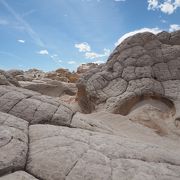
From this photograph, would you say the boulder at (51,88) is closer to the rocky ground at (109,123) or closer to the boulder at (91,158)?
the rocky ground at (109,123)

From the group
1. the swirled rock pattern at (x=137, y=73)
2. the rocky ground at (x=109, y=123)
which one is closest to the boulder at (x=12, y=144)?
the rocky ground at (x=109, y=123)

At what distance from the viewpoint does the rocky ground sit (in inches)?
90.9

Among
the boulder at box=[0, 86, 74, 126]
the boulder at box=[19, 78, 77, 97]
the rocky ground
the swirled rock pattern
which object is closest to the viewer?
the rocky ground

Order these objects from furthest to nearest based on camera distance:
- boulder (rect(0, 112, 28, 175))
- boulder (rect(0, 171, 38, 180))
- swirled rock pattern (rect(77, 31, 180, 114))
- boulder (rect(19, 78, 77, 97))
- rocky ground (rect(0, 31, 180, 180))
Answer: boulder (rect(19, 78, 77, 97)) < swirled rock pattern (rect(77, 31, 180, 114)) < rocky ground (rect(0, 31, 180, 180)) < boulder (rect(0, 112, 28, 175)) < boulder (rect(0, 171, 38, 180))

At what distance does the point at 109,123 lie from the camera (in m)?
4.80

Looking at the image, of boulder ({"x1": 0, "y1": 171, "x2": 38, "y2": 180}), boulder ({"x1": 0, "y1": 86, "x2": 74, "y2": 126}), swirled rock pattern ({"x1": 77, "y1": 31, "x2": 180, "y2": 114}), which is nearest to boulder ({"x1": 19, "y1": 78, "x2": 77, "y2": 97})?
swirled rock pattern ({"x1": 77, "y1": 31, "x2": 180, "y2": 114})

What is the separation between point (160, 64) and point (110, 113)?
1673 millimetres

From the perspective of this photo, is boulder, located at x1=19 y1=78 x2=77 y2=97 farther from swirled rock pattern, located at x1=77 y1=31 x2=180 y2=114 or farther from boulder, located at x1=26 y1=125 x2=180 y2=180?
boulder, located at x1=26 y1=125 x2=180 y2=180

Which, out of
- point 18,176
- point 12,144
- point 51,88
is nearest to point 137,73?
point 12,144

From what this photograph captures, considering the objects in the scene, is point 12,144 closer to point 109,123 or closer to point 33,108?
point 33,108

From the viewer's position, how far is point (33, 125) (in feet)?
10.6

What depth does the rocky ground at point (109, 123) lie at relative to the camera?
2.31 m

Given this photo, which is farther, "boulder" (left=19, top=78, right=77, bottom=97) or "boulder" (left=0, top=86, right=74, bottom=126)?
"boulder" (left=19, top=78, right=77, bottom=97)

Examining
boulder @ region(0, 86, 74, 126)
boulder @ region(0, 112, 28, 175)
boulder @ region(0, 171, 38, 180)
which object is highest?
boulder @ region(0, 86, 74, 126)
